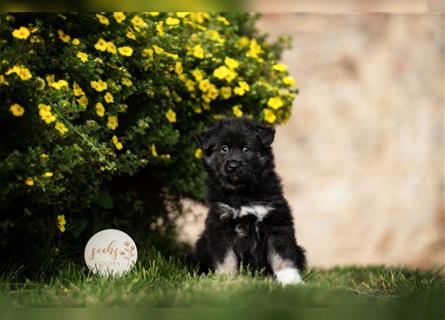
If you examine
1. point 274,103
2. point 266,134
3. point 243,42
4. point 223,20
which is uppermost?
point 223,20

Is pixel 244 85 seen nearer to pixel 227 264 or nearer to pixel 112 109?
pixel 112 109

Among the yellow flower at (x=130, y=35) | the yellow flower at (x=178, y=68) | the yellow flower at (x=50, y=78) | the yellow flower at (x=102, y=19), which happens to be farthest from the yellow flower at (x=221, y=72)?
the yellow flower at (x=50, y=78)

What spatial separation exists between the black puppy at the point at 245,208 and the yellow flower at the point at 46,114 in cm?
106

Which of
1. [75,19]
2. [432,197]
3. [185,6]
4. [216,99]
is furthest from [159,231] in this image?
[432,197]

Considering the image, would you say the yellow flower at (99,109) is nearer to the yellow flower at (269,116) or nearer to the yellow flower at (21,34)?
the yellow flower at (21,34)

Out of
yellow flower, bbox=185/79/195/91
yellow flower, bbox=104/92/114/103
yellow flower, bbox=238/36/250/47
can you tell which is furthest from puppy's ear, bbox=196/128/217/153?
yellow flower, bbox=238/36/250/47

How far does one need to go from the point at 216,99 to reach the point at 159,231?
1.34 metres

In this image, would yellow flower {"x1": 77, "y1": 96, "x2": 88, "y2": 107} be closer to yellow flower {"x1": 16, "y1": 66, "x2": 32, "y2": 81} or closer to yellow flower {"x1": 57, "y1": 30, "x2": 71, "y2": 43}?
yellow flower {"x1": 57, "y1": 30, "x2": 71, "y2": 43}

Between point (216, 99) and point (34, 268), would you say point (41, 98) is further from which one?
point (216, 99)

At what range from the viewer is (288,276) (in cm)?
413

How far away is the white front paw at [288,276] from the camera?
4.08 m

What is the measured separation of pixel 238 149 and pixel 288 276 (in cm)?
89

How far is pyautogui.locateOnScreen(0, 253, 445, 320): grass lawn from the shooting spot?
2963 millimetres

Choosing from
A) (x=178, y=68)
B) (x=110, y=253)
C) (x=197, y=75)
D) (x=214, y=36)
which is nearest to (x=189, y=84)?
(x=197, y=75)
